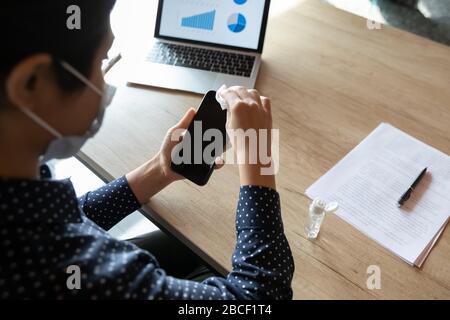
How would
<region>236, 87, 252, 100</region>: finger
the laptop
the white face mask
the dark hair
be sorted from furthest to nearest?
1. the laptop
2. <region>236, 87, 252, 100</region>: finger
3. the white face mask
4. the dark hair

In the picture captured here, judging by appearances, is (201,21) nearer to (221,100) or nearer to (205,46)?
(205,46)

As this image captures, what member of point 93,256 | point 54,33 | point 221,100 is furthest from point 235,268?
point 54,33

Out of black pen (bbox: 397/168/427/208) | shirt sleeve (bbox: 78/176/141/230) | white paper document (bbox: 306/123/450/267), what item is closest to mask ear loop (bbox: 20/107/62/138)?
shirt sleeve (bbox: 78/176/141/230)

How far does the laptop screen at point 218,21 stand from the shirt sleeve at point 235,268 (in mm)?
531

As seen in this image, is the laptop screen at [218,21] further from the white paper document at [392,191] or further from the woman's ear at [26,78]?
the woman's ear at [26,78]

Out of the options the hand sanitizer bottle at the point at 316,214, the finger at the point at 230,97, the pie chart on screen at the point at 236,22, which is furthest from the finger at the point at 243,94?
the pie chart on screen at the point at 236,22

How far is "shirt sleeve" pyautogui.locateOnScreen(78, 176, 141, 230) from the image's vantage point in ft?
2.72

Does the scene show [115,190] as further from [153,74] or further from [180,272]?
[153,74]

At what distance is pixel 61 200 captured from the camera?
566 mm

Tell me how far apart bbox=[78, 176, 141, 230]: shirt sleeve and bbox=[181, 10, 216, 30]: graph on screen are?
51cm

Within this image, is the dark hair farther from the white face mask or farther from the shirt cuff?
the shirt cuff

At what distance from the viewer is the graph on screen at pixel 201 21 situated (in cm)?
110
